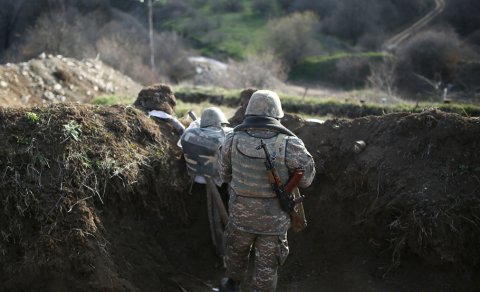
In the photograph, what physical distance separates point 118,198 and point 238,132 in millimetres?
1932

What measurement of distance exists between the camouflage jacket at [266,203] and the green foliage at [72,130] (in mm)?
1937

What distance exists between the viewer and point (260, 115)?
5.00m

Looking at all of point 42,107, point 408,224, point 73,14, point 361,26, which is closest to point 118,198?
point 42,107

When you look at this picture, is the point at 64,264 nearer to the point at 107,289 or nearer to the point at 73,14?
the point at 107,289

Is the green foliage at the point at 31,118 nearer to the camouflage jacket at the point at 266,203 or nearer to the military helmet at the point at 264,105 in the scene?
the camouflage jacket at the point at 266,203

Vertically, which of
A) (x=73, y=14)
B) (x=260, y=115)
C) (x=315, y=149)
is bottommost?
(x=73, y=14)

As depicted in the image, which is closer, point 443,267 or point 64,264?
point 64,264

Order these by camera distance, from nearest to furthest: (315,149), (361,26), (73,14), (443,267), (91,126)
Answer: (443,267) → (91,126) → (315,149) → (73,14) → (361,26)

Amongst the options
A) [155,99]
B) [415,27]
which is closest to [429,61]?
[415,27]

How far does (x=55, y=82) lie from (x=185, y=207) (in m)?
11.1

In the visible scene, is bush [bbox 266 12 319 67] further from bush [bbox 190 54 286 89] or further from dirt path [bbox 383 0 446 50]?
bush [bbox 190 54 286 89]

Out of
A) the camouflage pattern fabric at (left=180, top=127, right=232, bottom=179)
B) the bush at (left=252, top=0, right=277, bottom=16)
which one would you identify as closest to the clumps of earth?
the camouflage pattern fabric at (left=180, top=127, right=232, bottom=179)

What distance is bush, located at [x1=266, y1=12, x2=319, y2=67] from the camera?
40.9 m

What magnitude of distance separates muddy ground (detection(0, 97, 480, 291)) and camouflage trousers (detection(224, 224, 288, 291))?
111 centimetres
